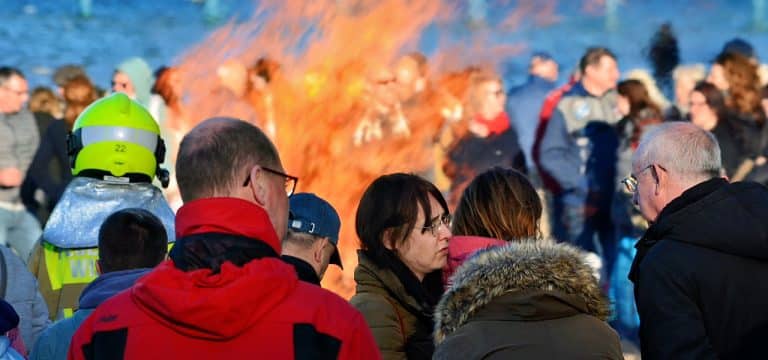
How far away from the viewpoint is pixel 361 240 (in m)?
4.21

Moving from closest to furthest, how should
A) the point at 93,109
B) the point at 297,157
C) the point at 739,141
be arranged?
the point at 93,109 < the point at 739,141 < the point at 297,157

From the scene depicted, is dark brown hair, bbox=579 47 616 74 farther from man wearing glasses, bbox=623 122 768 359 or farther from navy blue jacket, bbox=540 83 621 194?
man wearing glasses, bbox=623 122 768 359

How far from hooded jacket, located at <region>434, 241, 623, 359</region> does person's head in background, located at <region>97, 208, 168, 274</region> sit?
1.01 meters

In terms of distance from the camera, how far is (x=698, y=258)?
3824mm

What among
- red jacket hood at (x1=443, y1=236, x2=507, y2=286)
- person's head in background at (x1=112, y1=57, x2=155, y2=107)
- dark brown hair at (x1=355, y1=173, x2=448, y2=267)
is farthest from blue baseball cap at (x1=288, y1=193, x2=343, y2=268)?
person's head in background at (x1=112, y1=57, x2=155, y2=107)

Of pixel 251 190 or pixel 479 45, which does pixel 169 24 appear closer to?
pixel 479 45

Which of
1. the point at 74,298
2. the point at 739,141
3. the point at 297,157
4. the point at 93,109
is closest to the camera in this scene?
the point at 74,298

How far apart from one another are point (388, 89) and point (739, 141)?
3097 mm

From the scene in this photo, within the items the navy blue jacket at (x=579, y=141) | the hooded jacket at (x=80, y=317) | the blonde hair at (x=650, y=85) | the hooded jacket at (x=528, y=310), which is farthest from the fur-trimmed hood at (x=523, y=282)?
the blonde hair at (x=650, y=85)

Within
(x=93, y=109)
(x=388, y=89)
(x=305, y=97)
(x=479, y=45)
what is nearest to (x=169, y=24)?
(x=305, y=97)

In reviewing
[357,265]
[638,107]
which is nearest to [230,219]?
[357,265]

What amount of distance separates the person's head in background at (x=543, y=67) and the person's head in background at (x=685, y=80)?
107 cm

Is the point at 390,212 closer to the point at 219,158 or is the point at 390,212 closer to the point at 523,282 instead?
the point at 523,282

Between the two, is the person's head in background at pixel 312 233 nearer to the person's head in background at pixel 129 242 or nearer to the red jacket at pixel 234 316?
the person's head in background at pixel 129 242
